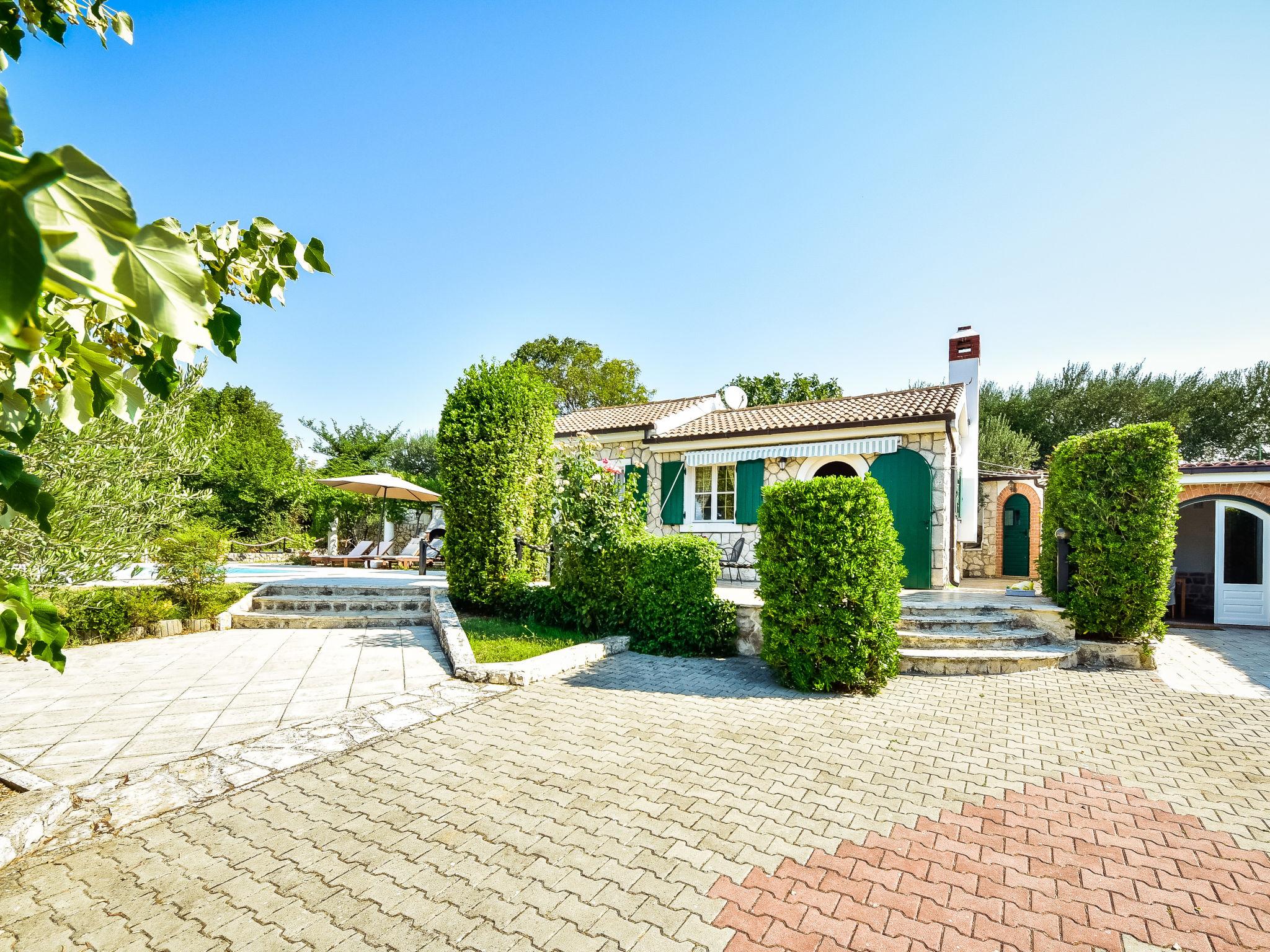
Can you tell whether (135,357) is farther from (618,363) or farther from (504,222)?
(618,363)

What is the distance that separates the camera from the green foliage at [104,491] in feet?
18.2

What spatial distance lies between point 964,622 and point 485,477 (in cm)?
802

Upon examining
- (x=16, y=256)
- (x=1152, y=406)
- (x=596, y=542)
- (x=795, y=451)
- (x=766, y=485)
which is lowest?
(x=596, y=542)

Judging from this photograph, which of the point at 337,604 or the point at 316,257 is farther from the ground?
the point at 316,257

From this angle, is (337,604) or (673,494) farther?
(673,494)

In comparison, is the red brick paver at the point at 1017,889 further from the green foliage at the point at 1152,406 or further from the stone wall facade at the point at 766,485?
the green foliage at the point at 1152,406

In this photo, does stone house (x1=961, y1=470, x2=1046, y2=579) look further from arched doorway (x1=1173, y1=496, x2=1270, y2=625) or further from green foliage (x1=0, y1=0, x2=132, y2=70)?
green foliage (x1=0, y1=0, x2=132, y2=70)

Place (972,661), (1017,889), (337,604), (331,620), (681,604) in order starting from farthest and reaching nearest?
(337,604), (331,620), (681,604), (972,661), (1017,889)

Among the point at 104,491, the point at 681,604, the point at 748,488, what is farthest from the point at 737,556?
the point at 104,491

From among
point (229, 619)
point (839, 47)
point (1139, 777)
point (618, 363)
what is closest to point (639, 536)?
point (1139, 777)

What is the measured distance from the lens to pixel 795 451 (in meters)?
14.2

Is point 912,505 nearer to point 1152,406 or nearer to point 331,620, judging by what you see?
point 331,620

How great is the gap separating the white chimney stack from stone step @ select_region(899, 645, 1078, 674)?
6294mm

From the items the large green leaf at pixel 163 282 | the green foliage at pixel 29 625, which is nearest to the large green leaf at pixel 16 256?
the large green leaf at pixel 163 282
